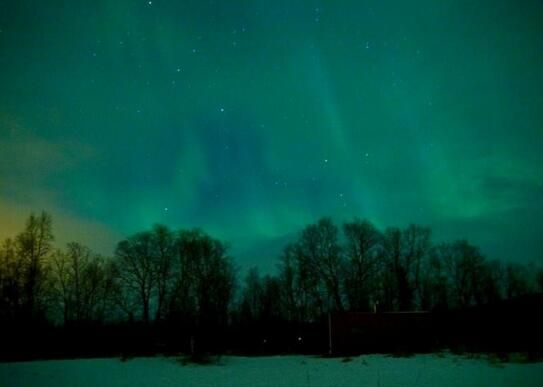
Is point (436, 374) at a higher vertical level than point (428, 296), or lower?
lower

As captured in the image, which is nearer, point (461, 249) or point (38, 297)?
point (38, 297)

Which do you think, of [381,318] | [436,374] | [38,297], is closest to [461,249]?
[381,318]

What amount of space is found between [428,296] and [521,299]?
91.3 feet

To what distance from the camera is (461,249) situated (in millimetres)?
60781

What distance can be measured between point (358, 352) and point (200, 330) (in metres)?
15.6

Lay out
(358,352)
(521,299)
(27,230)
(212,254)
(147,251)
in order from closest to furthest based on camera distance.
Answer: (521,299) < (358,352) < (27,230) < (147,251) < (212,254)

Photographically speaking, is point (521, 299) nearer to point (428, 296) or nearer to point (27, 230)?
point (428, 296)

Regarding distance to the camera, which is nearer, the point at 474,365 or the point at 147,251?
the point at 474,365

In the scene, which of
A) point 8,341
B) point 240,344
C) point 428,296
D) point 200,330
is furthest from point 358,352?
point 8,341

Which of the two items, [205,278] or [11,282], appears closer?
[11,282]

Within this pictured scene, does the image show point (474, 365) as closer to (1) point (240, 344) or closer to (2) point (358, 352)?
(2) point (358, 352)

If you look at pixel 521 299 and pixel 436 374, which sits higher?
pixel 521 299

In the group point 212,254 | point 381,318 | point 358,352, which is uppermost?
point 212,254

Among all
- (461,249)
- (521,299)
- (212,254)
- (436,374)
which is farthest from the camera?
(461,249)
